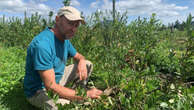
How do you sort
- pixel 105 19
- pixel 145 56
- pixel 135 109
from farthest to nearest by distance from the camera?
pixel 105 19
pixel 145 56
pixel 135 109

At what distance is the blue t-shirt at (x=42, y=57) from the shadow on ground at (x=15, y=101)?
419 millimetres

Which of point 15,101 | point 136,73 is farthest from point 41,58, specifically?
point 15,101

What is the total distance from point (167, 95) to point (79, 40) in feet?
11.8

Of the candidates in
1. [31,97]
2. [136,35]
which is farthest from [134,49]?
[31,97]

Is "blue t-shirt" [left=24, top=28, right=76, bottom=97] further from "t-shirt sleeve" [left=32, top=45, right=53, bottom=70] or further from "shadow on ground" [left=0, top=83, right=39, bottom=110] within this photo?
"shadow on ground" [left=0, top=83, right=39, bottom=110]

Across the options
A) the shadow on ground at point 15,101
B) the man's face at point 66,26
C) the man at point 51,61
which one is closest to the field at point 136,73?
the shadow on ground at point 15,101

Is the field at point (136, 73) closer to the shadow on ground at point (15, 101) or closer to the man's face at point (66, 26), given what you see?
the shadow on ground at point (15, 101)

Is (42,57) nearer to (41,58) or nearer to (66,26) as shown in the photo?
(41,58)

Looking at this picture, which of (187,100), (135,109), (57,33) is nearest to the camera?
(187,100)

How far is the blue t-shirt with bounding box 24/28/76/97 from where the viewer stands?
2.08 m

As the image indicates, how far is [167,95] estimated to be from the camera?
1590mm

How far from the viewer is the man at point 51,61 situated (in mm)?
2070

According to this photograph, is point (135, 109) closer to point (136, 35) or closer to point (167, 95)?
point (167, 95)

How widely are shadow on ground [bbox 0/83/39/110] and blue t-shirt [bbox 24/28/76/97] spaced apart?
419 mm
